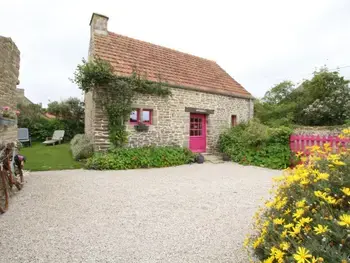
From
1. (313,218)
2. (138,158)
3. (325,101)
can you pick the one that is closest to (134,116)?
(138,158)

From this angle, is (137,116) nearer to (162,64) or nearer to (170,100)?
(170,100)

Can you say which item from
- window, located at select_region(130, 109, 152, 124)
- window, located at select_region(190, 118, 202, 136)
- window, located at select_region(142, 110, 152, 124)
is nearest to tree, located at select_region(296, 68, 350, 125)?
window, located at select_region(190, 118, 202, 136)

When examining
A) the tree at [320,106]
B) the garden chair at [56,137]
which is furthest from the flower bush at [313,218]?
the garden chair at [56,137]

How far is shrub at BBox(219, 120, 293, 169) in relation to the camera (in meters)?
8.00

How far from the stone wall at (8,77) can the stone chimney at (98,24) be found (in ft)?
13.1

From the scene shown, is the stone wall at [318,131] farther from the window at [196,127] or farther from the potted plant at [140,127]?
the potted plant at [140,127]

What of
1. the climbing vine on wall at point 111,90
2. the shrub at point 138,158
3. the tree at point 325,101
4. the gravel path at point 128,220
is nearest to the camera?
the gravel path at point 128,220

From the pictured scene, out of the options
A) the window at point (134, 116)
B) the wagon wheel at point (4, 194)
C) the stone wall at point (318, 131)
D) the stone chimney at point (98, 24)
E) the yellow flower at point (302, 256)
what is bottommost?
the wagon wheel at point (4, 194)

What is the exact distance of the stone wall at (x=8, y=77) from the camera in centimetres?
528

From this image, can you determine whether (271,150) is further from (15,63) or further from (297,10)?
(15,63)

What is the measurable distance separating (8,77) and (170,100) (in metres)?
5.81

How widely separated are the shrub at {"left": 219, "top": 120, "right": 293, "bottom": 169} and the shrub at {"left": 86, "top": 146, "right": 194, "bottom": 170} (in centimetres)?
230

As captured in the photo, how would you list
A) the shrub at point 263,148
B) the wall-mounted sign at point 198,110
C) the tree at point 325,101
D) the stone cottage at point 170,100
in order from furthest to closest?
the tree at point 325,101, the wall-mounted sign at point 198,110, the stone cottage at point 170,100, the shrub at point 263,148

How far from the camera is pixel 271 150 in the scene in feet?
26.8
